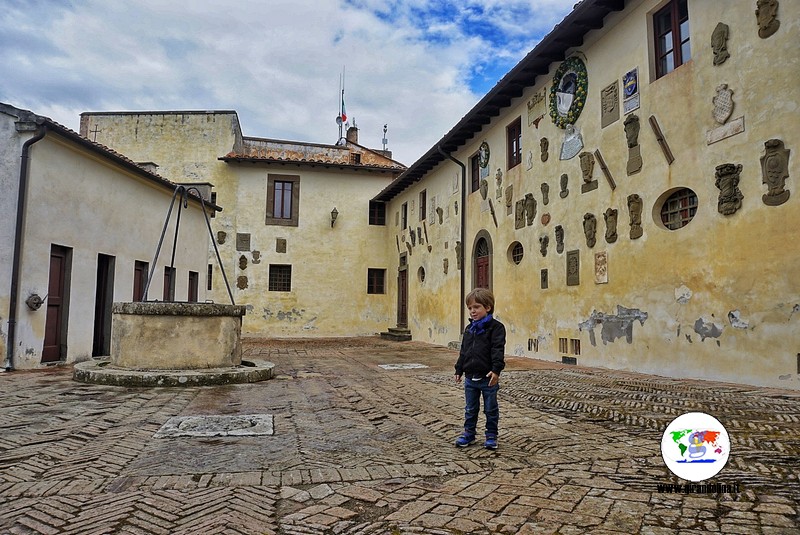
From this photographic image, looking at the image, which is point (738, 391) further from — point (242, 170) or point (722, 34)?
point (242, 170)

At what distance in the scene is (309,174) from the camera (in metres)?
22.9

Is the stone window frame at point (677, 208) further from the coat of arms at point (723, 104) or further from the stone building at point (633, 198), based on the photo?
the coat of arms at point (723, 104)

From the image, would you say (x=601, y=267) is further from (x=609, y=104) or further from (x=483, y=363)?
(x=483, y=363)

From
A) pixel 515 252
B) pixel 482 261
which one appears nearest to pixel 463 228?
pixel 482 261

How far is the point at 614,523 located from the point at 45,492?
304cm

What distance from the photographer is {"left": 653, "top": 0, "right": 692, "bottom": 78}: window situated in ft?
27.3

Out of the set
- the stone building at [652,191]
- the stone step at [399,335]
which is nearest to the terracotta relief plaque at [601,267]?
the stone building at [652,191]

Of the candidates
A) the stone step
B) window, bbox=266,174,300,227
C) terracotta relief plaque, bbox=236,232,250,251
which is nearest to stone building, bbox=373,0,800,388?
the stone step

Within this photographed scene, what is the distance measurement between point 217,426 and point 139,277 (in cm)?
990

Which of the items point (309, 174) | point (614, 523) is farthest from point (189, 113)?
point (614, 523)

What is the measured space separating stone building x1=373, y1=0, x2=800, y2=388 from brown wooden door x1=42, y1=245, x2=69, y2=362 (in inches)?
372

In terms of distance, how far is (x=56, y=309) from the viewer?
1023 centimetres

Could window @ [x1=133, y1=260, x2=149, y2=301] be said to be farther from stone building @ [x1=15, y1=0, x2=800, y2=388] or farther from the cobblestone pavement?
stone building @ [x1=15, y1=0, x2=800, y2=388]

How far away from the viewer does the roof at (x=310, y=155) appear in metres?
22.3
